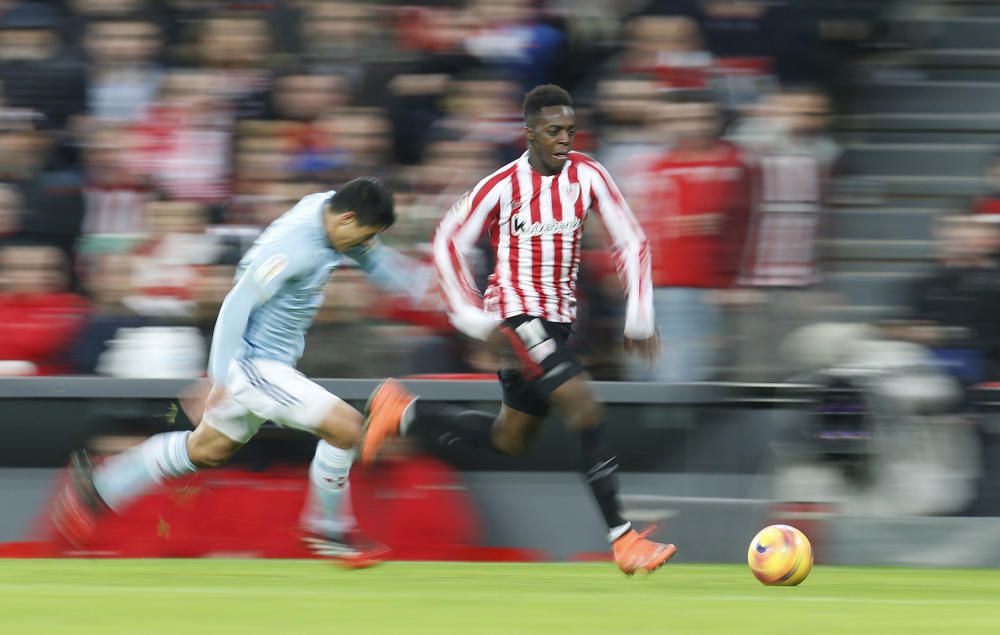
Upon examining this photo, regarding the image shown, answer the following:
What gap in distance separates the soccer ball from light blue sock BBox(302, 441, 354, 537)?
6.06 ft

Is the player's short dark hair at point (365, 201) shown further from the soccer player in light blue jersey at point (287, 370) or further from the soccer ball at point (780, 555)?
the soccer ball at point (780, 555)

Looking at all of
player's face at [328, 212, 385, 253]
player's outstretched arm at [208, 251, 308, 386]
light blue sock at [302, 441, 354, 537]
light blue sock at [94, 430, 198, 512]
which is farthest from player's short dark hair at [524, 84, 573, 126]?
light blue sock at [94, 430, 198, 512]

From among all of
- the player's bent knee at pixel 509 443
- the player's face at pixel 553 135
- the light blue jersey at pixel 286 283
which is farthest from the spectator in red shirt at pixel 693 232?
the player's face at pixel 553 135

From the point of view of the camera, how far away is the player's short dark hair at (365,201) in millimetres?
6922

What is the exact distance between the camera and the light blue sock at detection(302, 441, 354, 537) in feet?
24.1

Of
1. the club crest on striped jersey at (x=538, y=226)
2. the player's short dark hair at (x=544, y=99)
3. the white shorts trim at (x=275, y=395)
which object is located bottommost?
the white shorts trim at (x=275, y=395)

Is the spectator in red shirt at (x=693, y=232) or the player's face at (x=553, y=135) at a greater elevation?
the player's face at (x=553, y=135)

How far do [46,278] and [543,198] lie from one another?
330cm

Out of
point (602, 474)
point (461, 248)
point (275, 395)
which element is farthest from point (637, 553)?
point (275, 395)

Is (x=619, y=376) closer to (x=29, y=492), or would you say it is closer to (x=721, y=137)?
(x=721, y=137)

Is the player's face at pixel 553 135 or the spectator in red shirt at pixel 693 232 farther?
the spectator in red shirt at pixel 693 232

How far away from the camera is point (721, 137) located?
8.96 meters

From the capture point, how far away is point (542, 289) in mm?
7059

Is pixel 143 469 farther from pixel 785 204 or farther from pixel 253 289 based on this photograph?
pixel 785 204
